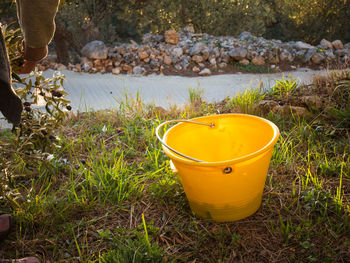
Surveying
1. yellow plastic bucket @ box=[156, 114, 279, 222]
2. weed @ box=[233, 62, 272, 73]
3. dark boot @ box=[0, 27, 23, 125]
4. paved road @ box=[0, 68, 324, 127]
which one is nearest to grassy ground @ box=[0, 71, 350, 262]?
yellow plastic bucket @ box=[156, 114, 279, 222]

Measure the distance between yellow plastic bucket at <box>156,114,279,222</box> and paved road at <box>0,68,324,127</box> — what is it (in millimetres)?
2217

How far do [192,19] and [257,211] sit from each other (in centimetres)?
677

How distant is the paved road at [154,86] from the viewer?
168 inches

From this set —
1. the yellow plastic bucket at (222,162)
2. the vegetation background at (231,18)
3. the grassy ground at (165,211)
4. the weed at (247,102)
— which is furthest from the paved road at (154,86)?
the yellow plastic bucket at (222,162)

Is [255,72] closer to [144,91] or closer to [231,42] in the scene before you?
[231,42]

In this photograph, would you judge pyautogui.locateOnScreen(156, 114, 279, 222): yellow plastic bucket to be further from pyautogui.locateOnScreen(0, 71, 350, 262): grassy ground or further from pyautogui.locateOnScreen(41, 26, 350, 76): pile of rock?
pyautogui.locateOnScreen(41, 26, 350, 76): pile of rock

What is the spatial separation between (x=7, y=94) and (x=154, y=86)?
4101mm

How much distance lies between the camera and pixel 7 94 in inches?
38.8

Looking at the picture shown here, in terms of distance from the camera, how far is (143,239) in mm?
1383

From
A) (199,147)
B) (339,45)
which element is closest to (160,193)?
(199,147)

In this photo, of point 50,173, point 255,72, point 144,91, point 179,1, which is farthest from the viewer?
point 179,1

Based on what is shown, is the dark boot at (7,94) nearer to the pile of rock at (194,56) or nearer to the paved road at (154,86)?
the paved road at (154,86)

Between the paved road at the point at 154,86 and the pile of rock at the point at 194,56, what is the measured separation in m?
0.30

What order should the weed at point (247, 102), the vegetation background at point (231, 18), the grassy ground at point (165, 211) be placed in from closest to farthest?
1. the grassy ground at point (165, 211)
2. the weed at point (247, 102)
3. the vegetation background at point (231, 18)
